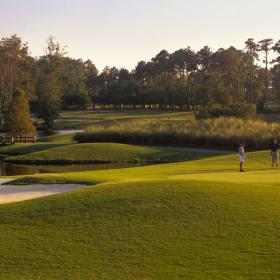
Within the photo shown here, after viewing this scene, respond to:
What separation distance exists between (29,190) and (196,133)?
32159 millimetres

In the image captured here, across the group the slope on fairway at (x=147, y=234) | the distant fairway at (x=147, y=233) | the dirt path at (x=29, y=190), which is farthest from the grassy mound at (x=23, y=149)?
the slope on fairway at (x=147, y=234)

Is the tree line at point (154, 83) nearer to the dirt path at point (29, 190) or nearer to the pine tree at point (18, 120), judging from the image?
the pine tree at point (18, 120)

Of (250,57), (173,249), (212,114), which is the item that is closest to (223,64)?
(250,57)

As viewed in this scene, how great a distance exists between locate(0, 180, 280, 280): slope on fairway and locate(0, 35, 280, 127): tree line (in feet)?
223

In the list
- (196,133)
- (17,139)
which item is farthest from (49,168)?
(17,139)

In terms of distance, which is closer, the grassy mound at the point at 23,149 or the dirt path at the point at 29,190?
the dirt path at the point at 29,190

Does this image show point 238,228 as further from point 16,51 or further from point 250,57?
point 250,57

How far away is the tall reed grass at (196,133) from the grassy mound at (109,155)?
290 cm

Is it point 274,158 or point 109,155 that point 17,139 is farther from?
point 274,158

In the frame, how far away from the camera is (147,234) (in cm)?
1469

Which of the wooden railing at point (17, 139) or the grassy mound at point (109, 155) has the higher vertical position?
the wooden railing at point (17, 139)

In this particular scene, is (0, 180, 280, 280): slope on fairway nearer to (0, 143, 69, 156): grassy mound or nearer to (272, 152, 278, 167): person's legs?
(272, 152, 278, 167): person's legs

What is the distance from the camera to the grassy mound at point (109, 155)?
47.5m

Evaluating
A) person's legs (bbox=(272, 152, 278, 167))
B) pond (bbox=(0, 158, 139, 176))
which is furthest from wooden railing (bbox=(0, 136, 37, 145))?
person's legs (bbox=(272, 152, 278, 167))
